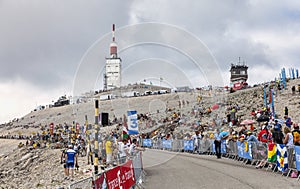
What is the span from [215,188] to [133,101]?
83914mm

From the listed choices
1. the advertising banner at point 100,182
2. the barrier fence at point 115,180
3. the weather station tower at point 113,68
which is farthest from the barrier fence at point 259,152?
the weather station tower at point 113,68

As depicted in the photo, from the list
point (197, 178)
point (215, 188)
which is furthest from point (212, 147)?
point (215, 188)

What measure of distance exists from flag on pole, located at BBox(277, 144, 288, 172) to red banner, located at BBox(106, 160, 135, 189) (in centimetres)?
587

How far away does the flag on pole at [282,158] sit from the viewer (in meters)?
14.9

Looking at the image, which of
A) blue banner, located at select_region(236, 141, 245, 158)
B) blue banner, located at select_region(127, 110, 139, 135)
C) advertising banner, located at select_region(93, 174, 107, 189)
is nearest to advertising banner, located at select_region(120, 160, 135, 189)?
advertising banner, located at select_region(93, 174, 107, 189)

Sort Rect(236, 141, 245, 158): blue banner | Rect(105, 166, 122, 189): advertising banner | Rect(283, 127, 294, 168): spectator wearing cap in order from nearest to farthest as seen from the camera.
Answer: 1. Rect(105, 166, 122, 189): advertising banner
2. Rect(283, 127, 294, 168): spectator wearing cap
3. Rect(236, 141, 245, 158): blue banner

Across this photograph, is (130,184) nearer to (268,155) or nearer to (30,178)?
(268,155)

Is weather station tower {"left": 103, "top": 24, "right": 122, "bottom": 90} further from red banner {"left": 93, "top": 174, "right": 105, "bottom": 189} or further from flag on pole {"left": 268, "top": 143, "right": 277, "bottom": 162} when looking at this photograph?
red banner {"left": 93, "top": 174, "right": 105, "bottom": 189}

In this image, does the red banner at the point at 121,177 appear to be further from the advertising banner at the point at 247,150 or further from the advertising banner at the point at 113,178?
the advertising banner at the point at 247,150

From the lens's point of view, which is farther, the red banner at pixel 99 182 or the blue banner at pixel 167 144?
the blue banner at pixel 167 144

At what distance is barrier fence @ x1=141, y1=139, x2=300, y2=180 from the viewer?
14.4 m

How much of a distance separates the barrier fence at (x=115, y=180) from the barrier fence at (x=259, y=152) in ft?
18.1

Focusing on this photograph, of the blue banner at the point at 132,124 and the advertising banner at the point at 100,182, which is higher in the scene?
the blue banner at the point at 132,124

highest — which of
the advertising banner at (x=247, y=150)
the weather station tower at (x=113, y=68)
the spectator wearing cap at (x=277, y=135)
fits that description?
the weather station tower at (x=113, y=68)
